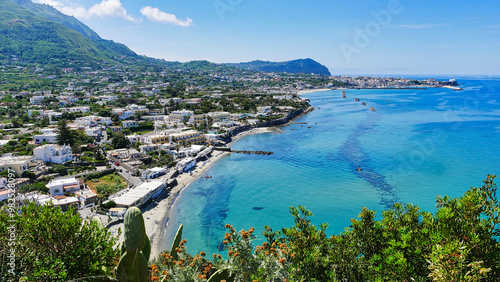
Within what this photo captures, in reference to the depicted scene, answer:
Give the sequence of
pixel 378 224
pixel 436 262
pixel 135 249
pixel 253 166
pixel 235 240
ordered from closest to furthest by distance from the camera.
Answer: pixel 436 262 → pixel 235 240 → pixel 135 249 → pixel 378 224 → pixel 253 166

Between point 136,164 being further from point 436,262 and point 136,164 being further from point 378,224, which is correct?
point 436,262

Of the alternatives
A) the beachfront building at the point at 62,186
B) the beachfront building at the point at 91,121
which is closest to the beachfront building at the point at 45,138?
the beachfront building at the point at 91,121

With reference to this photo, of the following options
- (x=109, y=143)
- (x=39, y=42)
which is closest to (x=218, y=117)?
(x=109, y=143)

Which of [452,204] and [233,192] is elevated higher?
[452,204]

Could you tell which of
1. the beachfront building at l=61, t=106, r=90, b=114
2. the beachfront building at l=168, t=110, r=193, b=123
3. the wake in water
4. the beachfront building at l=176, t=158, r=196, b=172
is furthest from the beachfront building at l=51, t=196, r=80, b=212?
the beachfront building at l=61, t=106, r=90, b=114

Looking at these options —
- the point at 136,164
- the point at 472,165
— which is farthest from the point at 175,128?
the point at 472,165

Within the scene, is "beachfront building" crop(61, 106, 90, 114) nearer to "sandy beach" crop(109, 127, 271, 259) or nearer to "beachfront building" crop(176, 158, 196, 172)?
"beachfront building" crop(176, 158, 196, 172)
